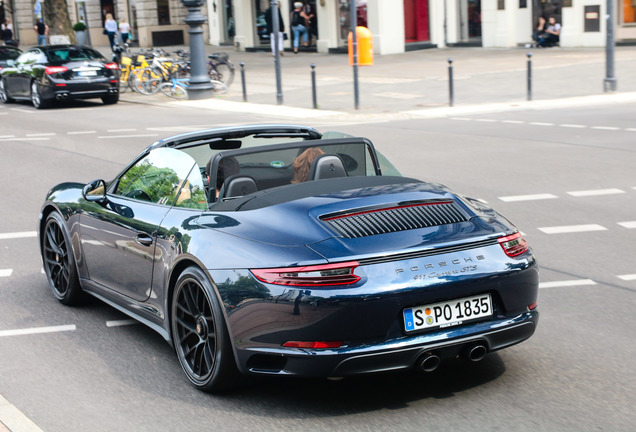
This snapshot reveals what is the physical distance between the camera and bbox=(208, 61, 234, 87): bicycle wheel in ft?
90.1

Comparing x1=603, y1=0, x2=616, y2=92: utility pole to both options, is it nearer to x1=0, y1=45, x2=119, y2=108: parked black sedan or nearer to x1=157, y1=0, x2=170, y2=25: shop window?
x1=0, y1=45, x2=119, y2=108: parked black sedan

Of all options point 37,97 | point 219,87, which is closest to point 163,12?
point 219,87

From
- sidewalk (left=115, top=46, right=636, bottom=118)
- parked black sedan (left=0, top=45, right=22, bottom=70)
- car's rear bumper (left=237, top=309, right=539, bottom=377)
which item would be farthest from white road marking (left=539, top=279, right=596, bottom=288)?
parked black sedan (left=0, top=45, right=22, bottom=70)

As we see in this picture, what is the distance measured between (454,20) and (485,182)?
Result: 27088 mm

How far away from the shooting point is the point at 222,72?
1097 inches

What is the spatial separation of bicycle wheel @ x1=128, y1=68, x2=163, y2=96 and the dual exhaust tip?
23195 millimetres

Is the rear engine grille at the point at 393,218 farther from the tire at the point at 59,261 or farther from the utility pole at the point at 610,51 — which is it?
the utility pole at the point at 610,51

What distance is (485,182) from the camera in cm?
1198

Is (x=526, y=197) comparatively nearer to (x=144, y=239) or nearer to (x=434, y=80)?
(x=144, y=239)

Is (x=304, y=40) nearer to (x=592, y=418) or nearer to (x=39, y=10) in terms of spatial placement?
(x=39, y=10)

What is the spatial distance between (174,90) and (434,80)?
7.02m

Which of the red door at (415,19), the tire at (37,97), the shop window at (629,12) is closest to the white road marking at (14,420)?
the tire at (37,97)

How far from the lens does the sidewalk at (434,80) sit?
74.7 feet

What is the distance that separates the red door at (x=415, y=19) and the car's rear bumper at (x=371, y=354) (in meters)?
34.4
